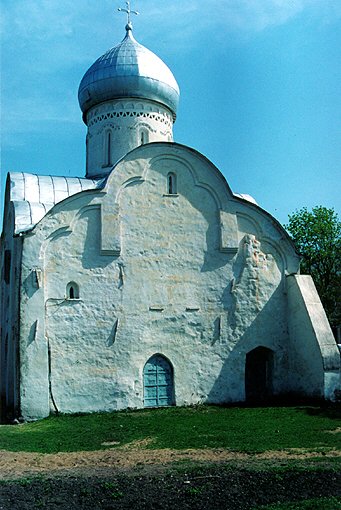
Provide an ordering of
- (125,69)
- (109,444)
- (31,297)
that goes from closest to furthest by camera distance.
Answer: (109,444), (31,297), (125,69)

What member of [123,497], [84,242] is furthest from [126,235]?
[123,497]

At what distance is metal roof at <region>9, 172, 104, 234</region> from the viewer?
13.8m

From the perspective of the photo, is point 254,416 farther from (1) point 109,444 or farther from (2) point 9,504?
(2) point 9,504

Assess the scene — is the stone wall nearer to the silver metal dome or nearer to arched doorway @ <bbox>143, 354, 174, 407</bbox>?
arched doorway @ <bbox>143, 354, 174, 407</bbox>

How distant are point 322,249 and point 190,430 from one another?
12914mm

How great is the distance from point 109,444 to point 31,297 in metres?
4.21

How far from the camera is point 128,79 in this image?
1712 cm

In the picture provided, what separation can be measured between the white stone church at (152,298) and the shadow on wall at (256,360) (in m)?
0.03

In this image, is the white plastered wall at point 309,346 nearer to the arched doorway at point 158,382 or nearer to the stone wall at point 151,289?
the stone wall at point 151,289

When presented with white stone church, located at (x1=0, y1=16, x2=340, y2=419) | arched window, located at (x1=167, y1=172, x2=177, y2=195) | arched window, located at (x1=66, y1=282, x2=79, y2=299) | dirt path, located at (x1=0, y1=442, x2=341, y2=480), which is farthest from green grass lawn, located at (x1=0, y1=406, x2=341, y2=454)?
arched window, located at (x1=167, y1=172, x2=177, y2=195)

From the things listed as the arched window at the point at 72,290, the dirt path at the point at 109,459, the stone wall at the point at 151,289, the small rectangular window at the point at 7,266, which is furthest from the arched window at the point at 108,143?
the dirt path at the point at 109,459

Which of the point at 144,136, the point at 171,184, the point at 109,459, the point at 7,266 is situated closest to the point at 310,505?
the point at 109,459

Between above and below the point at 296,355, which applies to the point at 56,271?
above

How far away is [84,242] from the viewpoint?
1341cm
